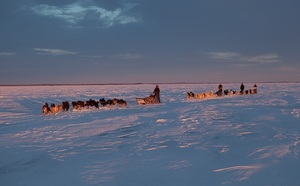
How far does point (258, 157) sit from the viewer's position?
20.4 ft

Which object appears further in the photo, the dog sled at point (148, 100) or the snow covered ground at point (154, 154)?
the dog sled at point (148, 100)

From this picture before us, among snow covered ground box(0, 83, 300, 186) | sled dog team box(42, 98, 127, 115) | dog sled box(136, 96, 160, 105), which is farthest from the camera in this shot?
dog sled box(136, 96, 160, 105)

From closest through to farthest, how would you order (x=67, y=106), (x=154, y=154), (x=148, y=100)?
1. (x=154, y=154)
2. (x=67, y=106)
3. (x=148, y=100)


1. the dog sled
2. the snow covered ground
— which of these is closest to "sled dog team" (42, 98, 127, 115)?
the dog sled

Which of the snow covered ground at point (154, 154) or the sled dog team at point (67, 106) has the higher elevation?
the sled dog team at point (67, 106)

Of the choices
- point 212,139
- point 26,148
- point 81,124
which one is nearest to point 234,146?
point 212,139

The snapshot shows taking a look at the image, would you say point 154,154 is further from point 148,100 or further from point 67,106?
point 148,100

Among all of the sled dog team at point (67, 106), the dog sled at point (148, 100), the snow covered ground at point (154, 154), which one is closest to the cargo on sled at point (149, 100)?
the dog sled at point (148, 100)

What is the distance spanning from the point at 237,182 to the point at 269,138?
3697 millimetres

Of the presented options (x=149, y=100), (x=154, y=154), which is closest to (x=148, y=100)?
(x=149, y=100)

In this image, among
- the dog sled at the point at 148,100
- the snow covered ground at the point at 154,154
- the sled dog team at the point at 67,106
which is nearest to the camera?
the snow covered ground at the point at 154,154

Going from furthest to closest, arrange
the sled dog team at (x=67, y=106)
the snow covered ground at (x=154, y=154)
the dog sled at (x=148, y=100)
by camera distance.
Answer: the dog sled at (x=148, y=100) → the sled dog team at (x=67, y=106) → the snow covered ground at (x=154, y=154)

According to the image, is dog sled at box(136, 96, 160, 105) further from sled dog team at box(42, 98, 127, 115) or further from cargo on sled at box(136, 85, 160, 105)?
sled dog team at box(42, 98, 127, 115)

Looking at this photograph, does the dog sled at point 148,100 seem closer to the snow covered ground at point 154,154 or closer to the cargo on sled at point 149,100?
the cargo on sled at point 149,100
